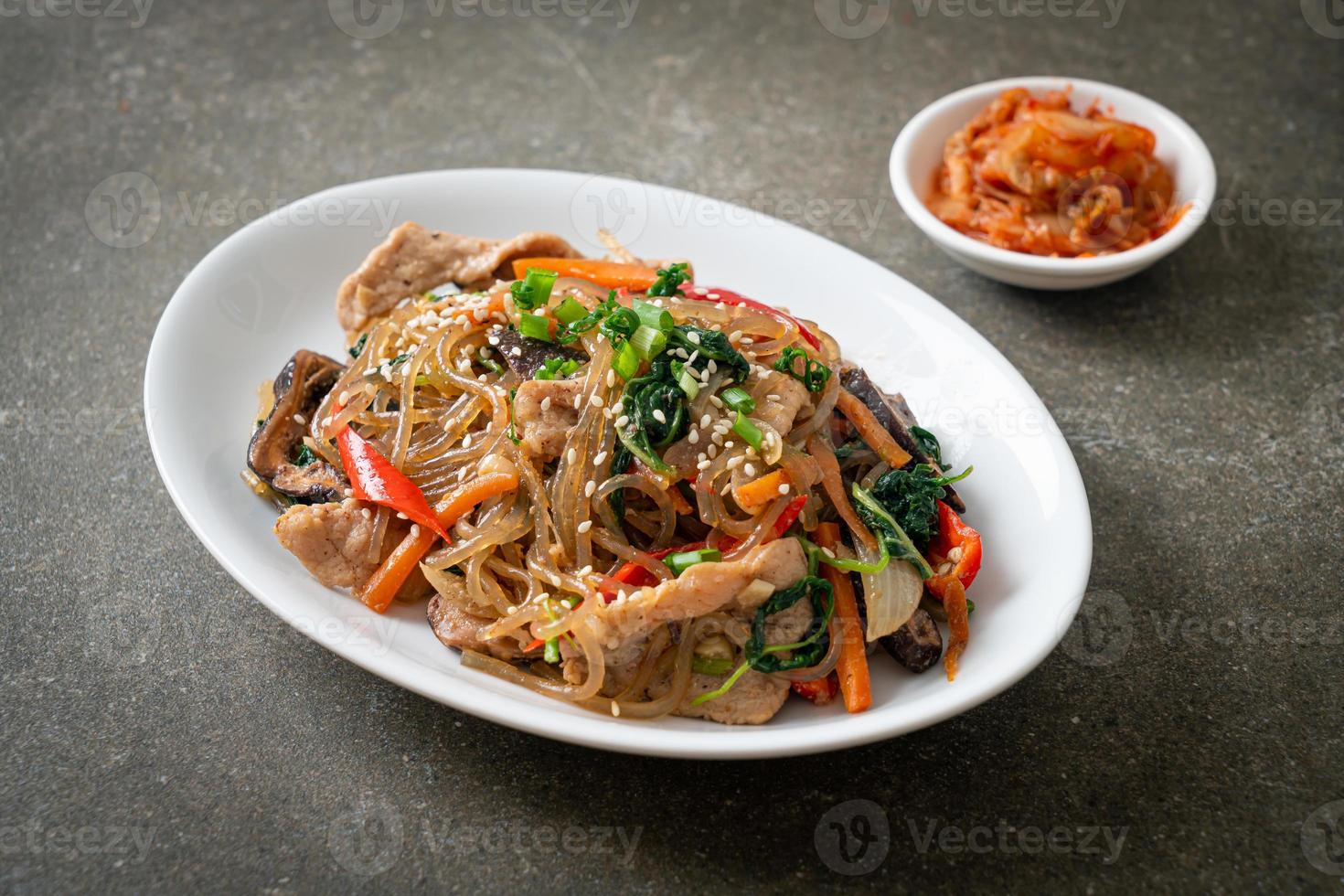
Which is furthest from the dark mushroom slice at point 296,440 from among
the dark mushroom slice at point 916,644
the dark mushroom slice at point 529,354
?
the dark mushroom slice at point 916,644

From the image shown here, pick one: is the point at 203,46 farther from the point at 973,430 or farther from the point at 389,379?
the point at 973,430

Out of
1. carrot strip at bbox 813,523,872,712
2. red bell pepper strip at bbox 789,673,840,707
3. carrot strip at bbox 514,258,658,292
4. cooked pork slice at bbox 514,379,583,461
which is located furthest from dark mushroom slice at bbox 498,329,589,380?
red bell pepper strip at bbox 789,673,840,707

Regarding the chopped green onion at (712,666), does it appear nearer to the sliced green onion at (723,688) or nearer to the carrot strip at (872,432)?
the sliced green onion at (723,688)

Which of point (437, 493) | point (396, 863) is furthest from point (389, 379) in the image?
point (396, 863)

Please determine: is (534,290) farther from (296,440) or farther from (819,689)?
(819,689)

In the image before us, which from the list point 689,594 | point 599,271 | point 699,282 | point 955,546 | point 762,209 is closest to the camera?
Result: point 689,594

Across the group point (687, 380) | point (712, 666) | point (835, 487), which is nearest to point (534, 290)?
point (687, 380)
